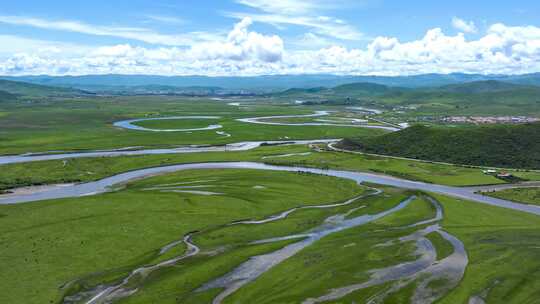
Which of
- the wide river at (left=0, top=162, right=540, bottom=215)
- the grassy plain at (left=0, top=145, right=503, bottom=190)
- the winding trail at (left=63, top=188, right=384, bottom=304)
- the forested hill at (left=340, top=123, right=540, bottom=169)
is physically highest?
the forested hill at (left=340, top=123, right=540, bottom=169)

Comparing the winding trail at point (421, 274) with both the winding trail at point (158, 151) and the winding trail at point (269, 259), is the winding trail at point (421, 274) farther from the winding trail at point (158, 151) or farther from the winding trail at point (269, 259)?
the winding trail at point (158, 151)

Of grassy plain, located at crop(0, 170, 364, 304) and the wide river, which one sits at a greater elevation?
grassy plain, located at crop(0, 170, 364, 304)

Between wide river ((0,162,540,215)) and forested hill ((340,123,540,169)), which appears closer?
wide river ((0,162,540,215))

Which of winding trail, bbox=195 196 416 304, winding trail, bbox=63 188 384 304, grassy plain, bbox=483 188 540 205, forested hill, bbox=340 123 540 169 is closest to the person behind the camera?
winding trail, bbox=63 188 384 304

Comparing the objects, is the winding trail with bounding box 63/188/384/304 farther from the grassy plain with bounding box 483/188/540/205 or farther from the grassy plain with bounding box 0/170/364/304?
the grassy plain with bounding box 483/188/540/205

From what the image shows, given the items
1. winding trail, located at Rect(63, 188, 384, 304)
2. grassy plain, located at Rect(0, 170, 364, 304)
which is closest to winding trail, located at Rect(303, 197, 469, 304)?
grassy plain, located at Rect(0, 170, 364, 304)

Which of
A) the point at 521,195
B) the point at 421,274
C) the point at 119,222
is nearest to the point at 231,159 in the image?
the point at 119,222

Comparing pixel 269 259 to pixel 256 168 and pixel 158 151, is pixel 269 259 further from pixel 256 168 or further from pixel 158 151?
pixel 158 151
